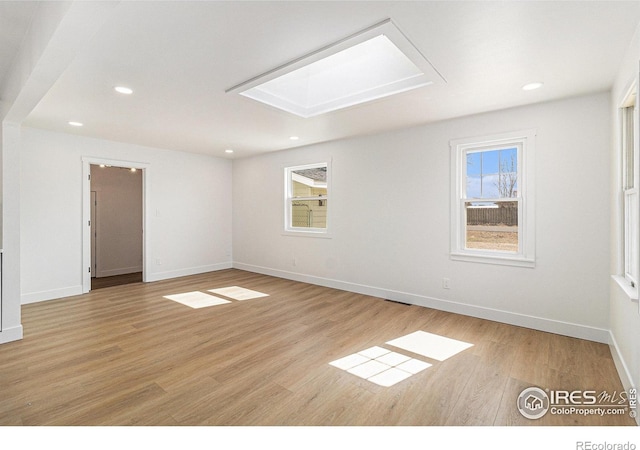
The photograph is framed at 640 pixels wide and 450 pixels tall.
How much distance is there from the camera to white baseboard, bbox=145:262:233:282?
19.3 feet

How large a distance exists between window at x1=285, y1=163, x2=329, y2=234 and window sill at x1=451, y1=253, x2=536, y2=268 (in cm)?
239

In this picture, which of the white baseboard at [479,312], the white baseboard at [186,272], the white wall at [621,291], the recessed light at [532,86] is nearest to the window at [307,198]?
the white baseboard at [479,312]

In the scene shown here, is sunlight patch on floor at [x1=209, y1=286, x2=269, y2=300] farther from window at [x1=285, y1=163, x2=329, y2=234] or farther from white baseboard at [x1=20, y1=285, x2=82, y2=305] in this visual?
white baseboard at [x1=20, y1=285, x2=82, y2=305]

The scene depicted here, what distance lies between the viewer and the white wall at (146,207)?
449 centimetres

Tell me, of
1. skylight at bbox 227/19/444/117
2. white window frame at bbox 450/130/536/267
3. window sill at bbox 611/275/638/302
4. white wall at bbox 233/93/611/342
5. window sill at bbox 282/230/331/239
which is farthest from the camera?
window sill at bbox 282/230/331/239

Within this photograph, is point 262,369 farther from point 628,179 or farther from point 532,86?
point 532,86

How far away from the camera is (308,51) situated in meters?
2.31

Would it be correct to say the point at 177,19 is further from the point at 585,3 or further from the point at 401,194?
the point at 401,194

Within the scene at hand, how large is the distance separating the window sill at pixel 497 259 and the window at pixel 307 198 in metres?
2.39

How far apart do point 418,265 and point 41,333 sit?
15.1ft

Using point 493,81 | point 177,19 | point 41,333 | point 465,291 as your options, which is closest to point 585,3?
point 493,81

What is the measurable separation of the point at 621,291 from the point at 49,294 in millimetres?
6945

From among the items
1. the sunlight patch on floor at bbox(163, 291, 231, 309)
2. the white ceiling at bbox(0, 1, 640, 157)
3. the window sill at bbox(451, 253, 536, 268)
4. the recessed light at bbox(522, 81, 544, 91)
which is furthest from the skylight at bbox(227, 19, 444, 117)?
the sunlight patch on floor at bbox(163, 291, 231, 309)

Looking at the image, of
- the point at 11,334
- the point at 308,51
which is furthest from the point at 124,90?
the point at 11,334
